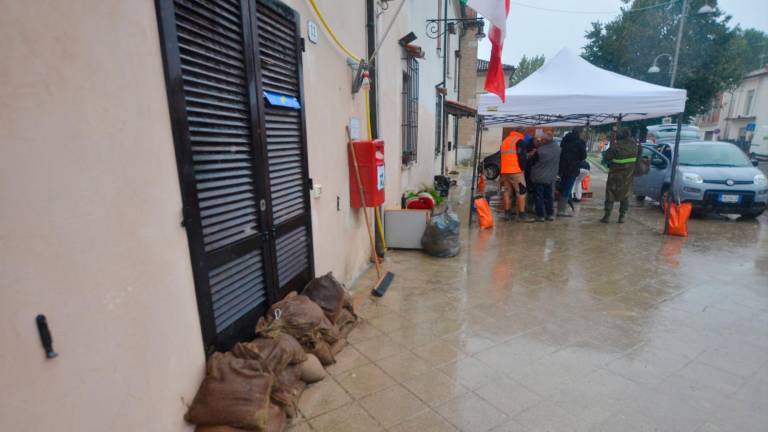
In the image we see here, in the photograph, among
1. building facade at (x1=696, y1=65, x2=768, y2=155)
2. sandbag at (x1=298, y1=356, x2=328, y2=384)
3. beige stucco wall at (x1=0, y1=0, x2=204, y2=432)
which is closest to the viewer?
beige stucco wall at (x1=0, y1=0, x2=204, y2=432)

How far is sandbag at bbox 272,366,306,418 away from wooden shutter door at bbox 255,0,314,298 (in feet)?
2.12

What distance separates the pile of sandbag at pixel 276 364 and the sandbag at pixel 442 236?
2257mm

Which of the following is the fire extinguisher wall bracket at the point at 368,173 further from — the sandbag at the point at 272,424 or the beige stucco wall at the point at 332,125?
the sandbag at the point at 272,424

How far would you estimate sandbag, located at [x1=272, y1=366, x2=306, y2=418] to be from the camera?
7.65ft

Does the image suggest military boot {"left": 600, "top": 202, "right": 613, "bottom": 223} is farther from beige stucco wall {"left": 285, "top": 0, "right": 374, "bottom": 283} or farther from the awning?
the awning

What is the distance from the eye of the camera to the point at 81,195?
1461 millimetres

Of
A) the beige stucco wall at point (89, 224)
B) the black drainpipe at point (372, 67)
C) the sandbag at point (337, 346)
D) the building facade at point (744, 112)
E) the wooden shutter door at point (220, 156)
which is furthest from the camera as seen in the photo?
the building facade at point (744, 112)

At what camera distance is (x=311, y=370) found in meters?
2.70

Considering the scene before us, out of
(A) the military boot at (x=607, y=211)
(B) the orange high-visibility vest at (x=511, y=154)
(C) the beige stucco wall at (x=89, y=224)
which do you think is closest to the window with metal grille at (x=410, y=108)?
(B) the orange high-visibility vest at (x=511, y=154)

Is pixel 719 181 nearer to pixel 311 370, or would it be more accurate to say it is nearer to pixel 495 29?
pixel 495 29

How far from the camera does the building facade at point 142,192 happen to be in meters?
1.29

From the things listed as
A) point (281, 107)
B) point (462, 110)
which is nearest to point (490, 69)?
point (281, 107)

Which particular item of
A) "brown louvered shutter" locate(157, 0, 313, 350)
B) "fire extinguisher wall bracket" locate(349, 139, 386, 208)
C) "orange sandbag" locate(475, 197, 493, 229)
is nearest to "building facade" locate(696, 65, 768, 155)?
"orange sandbag" locate(475, 197, 493, 229)

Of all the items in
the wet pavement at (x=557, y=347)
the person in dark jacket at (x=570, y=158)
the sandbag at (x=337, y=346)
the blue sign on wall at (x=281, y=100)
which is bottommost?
the wet pavement at (x=557, y=347)
